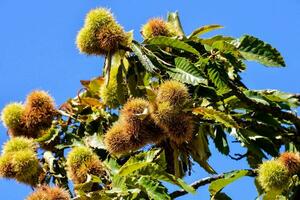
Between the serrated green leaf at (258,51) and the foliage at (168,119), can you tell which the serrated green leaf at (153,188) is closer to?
the foliage at (168,119)

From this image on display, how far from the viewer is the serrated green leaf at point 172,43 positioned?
3201 millimetres

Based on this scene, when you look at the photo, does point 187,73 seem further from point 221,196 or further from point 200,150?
point 221,196

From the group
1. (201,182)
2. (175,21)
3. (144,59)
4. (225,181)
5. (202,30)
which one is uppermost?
(175,21)

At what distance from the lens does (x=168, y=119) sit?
2.94 m

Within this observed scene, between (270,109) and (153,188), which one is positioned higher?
(270,109)

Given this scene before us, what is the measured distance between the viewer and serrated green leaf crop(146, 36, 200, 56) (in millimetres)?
3201

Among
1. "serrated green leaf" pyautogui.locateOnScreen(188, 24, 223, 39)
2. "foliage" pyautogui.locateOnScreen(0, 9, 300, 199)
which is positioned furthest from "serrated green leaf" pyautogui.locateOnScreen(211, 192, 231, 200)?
"serrated green leaf" pyautogui.locateOnScreen(188, 24, 223, 39)

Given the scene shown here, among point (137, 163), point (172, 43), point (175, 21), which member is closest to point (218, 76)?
point (172, 43)

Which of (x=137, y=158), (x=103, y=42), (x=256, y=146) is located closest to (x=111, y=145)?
(x=137, y=158)

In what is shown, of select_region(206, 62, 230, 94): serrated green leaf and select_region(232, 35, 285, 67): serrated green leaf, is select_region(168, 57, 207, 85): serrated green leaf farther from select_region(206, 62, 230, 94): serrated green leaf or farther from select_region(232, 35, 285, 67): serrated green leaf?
select_region(232, 35, 285, 67): serrated green leaf

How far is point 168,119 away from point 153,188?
10.7 inches

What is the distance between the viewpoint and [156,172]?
2998 mm

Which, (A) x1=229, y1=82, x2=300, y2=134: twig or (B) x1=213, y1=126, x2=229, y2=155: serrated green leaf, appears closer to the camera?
(A) x1=229, y1=82, x2=300, y2=134: twig

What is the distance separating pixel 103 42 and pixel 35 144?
72 centimetres
